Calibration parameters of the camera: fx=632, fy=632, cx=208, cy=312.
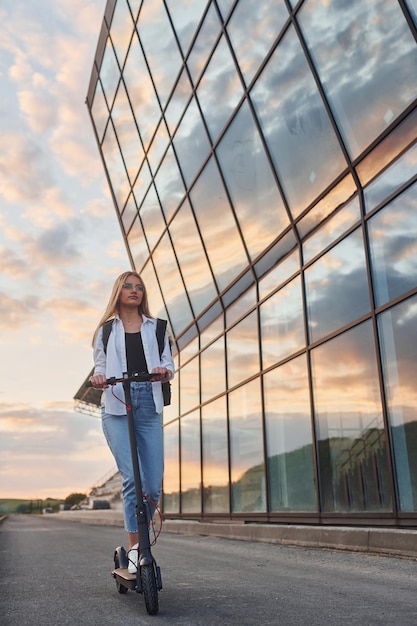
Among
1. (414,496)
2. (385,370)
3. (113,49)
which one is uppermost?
(113,49)

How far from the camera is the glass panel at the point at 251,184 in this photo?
11133 millimetres

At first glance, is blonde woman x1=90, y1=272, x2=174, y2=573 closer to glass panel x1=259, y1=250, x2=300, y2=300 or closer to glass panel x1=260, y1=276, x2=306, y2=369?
glass panel x1=260, y1=276, x2=306, y2=369

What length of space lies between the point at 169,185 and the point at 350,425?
30.5 ft

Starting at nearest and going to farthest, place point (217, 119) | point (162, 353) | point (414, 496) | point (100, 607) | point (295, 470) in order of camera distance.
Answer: point (100, 607), point (162, 353), point (414, 496), point (295, 470), point (217, 119)

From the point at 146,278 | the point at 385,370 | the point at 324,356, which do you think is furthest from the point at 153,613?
the point at 146,278

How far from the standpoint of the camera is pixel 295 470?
10180mm

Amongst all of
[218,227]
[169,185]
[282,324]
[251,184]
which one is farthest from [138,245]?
[282,324]

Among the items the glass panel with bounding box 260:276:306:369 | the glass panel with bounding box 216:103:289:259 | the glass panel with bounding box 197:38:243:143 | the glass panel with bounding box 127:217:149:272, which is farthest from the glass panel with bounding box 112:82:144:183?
the glass panel with bounding box 260:276:306:369

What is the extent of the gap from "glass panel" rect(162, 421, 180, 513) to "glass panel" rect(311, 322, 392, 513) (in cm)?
915

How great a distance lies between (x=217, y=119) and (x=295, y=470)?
7.02 meters

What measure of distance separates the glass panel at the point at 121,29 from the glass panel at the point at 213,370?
29.0ft

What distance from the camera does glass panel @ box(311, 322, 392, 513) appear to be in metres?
7.86

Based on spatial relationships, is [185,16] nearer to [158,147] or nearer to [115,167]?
[158,147]

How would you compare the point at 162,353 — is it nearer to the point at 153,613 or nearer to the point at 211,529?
the point at 153,613
